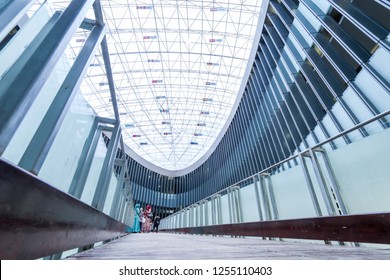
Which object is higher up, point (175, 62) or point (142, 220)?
point (175, 62)

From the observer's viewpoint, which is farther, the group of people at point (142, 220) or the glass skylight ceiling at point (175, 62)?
the glass skylight ceiling at point (175, 62)

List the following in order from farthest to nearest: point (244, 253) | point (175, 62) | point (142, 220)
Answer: point (175, 62), point (142, 220), point (244, 253)

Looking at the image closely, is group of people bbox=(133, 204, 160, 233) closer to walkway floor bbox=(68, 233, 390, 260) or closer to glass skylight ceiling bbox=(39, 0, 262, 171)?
glass skylight ceiling bbox=(39, 0, 262, 171)

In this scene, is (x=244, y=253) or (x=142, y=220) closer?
(x=244, y=253)

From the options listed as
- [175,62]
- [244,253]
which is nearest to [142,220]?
[175,62]

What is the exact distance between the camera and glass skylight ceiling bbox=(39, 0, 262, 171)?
78.3 ft

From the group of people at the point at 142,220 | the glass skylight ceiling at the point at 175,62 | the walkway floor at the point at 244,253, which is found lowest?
the walkway floor at the point at 244,253

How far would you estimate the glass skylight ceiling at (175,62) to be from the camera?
2388 cm

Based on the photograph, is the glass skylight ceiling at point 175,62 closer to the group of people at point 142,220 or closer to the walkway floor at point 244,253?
the group of people at point 142,220

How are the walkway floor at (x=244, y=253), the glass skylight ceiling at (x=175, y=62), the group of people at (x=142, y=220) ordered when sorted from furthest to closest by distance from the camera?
the glass skylight ceiling at (x=175, y=62)
the group of people at (x=142, y=220)
the walkway floor at (x=244, y=253)

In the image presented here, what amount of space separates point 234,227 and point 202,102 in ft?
102

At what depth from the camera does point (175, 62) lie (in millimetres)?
29891

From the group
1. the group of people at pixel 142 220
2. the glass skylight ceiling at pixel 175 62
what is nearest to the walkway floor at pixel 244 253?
the group of people at pixel 142 220

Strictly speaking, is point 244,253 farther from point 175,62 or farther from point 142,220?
point 175,62
